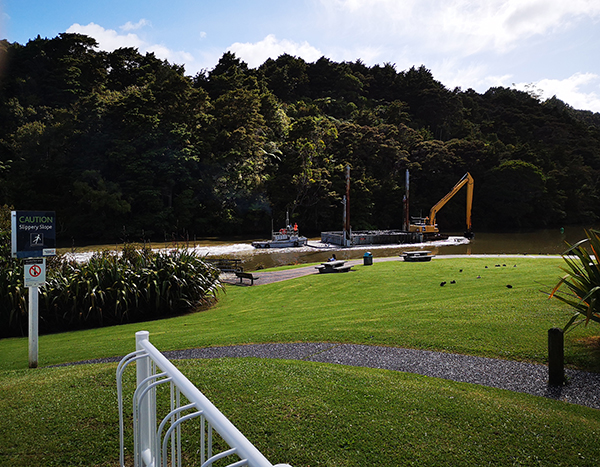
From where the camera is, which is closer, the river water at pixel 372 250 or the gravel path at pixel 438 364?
the gravel path at pixel 438 364

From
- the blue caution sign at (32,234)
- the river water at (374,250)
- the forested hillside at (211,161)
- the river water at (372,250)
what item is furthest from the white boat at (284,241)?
the blue caution sign at (32,234)

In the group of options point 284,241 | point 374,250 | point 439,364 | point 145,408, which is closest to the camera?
point 145,408

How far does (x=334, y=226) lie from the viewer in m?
54.8

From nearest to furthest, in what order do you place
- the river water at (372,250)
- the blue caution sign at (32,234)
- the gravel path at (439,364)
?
the gravel path at (439,364) → the blue caution sign at (32,234) → the river water at (372,250)

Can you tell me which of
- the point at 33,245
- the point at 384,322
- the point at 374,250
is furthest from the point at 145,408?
the point at 374,250

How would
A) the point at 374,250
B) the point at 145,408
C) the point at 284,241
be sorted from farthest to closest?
the point at 284,241 → the point at 374,250 → the point at 145,408

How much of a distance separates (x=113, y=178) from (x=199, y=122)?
12485mm

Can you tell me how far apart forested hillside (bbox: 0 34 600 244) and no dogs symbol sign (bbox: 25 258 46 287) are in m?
28.4

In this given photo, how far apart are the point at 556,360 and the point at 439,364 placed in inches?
62.6

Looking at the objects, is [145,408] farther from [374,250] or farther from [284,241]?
[284,241]

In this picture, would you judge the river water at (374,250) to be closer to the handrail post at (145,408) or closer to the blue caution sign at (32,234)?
the blue caution sign at (32,234)

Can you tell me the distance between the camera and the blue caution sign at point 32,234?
21.1 feet

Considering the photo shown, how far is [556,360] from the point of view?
5.63 m

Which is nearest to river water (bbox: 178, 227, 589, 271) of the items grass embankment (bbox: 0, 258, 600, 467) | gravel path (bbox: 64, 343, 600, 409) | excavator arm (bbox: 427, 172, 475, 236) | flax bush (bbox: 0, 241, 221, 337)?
excavator arm (bbox: 427, 172, 475, 236)
